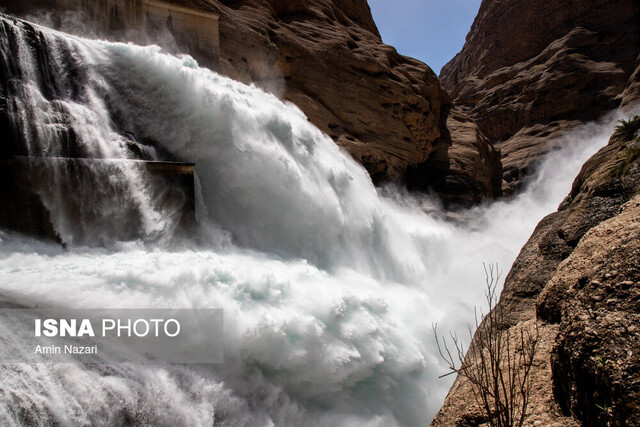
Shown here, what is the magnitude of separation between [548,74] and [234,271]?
2886 cm

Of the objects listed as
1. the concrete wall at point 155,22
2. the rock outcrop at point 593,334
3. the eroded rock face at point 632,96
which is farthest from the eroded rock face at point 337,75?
the rock outcrop at point 593,334

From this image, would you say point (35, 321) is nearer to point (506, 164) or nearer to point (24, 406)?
point (24, 406)

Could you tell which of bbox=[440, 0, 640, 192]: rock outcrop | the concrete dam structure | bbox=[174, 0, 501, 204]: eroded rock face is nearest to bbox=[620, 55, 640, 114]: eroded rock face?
bbox=[440, 0, 640, 192]: rock outcrop

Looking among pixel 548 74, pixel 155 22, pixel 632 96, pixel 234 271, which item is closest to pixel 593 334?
pixel 234 271

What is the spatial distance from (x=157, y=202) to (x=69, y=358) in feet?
13.1

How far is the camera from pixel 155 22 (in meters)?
12.0

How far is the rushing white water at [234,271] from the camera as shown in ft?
15.3

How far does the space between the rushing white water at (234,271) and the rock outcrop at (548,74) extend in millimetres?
18001

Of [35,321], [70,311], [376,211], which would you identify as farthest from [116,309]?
[376,211]

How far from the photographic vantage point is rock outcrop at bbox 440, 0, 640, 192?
87.3 feet

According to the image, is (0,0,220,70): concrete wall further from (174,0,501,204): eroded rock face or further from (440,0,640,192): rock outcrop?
(440,0,640,192): rock outcrop

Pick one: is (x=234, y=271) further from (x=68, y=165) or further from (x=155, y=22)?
(x=155, y=22)

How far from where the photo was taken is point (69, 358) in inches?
155

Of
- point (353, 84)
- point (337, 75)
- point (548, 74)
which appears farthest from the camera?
point (548, 74)
